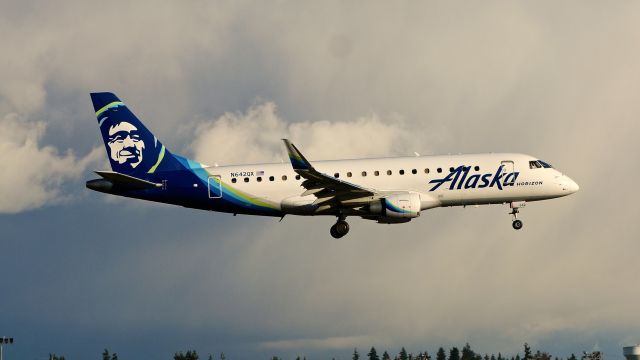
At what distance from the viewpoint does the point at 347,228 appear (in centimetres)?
5866

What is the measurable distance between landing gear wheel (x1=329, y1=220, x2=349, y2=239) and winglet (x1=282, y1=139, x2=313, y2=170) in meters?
6.84

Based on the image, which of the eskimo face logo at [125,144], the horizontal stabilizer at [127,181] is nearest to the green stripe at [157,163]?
the eskimo face logo at [125,144]

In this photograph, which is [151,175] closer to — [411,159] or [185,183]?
[185,183]

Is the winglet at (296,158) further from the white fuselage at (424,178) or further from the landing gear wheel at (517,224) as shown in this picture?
the landing gear wheel at (517,224)

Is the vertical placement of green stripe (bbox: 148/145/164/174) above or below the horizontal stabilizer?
above

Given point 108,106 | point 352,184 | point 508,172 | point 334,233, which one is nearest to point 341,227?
point 334,233

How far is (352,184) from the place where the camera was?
55.9 metres

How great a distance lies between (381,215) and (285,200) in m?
6.12

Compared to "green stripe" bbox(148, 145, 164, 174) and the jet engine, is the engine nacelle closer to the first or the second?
the jet engine

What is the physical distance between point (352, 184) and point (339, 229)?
3.93 m

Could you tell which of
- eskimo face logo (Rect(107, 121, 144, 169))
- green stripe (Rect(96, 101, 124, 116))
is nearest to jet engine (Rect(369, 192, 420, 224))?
eskimo face logo (Rect(107, 121, 144, 169))

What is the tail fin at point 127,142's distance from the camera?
59.7 m

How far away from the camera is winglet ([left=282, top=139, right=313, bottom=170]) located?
51.5 meters

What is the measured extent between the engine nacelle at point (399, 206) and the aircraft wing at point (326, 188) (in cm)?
94
